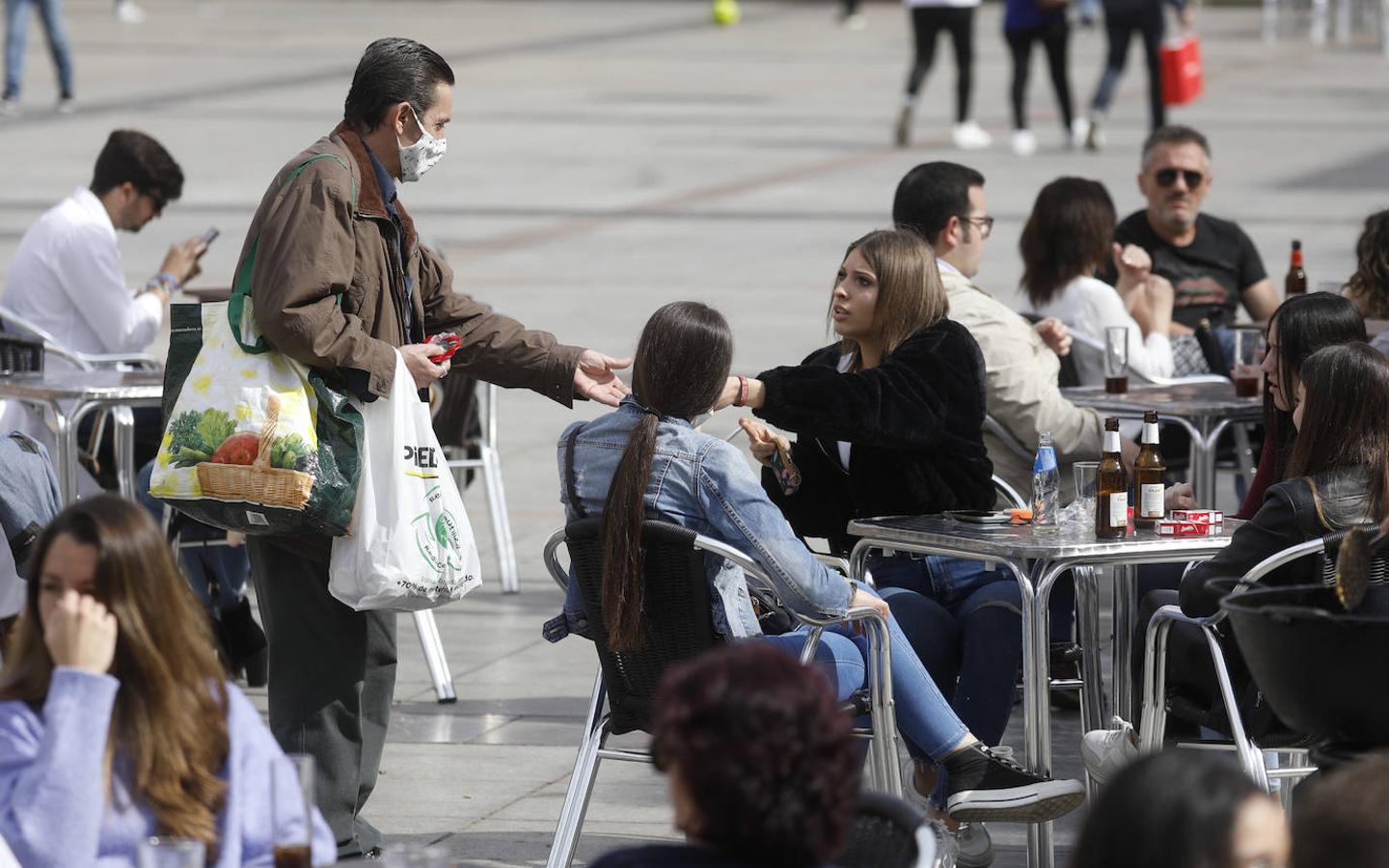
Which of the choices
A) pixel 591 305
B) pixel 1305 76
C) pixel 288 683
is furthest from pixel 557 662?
pixel 1305 76

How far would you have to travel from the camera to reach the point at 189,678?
122 inches

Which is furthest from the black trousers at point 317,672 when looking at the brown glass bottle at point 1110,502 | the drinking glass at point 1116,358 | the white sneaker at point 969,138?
the white sneaker at point 969,138

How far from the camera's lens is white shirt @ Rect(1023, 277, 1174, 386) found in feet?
23.4

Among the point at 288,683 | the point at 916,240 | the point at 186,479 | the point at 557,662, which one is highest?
the point at 916,240

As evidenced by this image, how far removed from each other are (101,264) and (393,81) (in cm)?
286

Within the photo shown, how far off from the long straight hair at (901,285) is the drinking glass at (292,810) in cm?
243

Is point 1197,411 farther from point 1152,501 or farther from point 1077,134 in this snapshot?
point 1077,134

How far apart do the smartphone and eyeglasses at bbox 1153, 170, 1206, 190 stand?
3.15 metres

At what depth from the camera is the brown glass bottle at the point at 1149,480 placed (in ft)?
16.0

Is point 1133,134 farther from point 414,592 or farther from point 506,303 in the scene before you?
point 414,592

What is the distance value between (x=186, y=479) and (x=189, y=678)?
1.43m

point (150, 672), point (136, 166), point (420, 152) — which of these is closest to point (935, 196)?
point (420, 152)

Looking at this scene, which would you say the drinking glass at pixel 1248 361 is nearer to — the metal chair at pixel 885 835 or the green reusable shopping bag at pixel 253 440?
the green reusable shopping bag at pixel 253 440

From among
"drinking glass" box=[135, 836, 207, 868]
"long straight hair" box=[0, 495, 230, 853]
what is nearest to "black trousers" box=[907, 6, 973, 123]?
"long straight hair" box=[0, 495, 230, 853]
